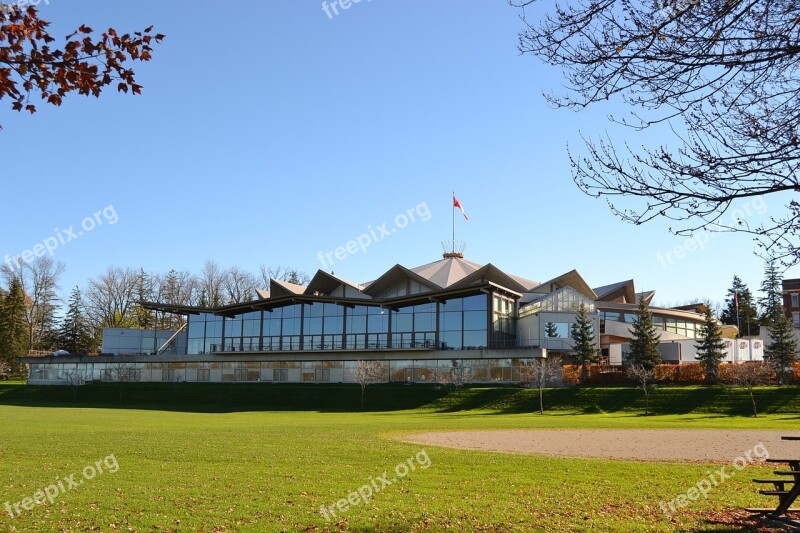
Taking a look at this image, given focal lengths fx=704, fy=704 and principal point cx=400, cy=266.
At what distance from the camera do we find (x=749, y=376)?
40.8 m

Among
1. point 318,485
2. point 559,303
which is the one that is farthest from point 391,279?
point 318,485

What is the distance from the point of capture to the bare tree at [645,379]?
41.6 meters

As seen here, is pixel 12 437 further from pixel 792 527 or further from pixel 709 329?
pixel 709 329

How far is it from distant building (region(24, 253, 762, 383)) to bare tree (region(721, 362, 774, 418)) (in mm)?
11673

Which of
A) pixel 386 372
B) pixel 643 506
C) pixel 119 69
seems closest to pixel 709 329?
pixel 386 372

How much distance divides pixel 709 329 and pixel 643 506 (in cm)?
4402

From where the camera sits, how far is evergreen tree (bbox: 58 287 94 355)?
86.9 metres

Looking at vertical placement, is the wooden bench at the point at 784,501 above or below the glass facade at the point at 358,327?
below

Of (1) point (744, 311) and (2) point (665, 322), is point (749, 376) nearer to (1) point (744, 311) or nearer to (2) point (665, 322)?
(2) point (665, 322)

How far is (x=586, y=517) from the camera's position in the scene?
10.6 meters

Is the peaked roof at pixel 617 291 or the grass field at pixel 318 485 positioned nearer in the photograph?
the grass field at pixel 318 485

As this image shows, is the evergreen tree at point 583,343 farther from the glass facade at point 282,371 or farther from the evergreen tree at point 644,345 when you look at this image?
the glass facade at point 282,371

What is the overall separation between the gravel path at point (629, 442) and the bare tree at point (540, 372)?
1488 cm

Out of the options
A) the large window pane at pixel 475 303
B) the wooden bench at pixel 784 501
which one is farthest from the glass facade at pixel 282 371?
the wooden bench at pixel 784 501
